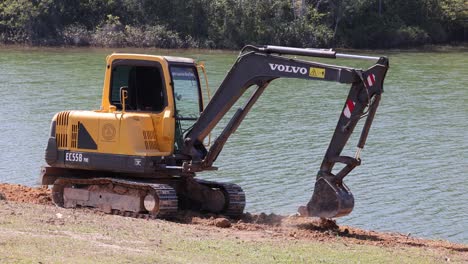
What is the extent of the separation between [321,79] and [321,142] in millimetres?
13804

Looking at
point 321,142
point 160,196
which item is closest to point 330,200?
point 160,196

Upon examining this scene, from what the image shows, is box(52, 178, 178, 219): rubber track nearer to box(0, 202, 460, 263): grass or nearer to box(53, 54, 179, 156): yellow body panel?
box(53, 54, 179, 156): yellow body panel

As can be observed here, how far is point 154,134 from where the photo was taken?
1491 cm

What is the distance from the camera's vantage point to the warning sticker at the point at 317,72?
1357 cm

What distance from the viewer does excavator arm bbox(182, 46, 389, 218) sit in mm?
13250

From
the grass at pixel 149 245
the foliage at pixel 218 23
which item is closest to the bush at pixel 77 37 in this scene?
the foliage at pixel 218 23

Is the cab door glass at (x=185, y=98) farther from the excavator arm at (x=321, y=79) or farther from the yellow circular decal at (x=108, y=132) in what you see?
the yellow circular decal at (x=108, y=132)

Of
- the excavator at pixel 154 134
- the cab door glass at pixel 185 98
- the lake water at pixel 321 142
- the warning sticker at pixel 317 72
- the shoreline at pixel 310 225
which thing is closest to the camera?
the warning sticker at pixel 317 72

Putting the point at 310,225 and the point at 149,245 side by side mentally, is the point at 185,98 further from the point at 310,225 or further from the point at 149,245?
the point at 149,245

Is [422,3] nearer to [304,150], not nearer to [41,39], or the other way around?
[41,39]

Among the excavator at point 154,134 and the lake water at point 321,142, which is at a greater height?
the excavator at point 154,134

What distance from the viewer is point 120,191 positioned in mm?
15180

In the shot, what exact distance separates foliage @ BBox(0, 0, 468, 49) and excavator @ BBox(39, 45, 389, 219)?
5150 centimetres

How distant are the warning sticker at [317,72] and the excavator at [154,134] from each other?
9 cm
